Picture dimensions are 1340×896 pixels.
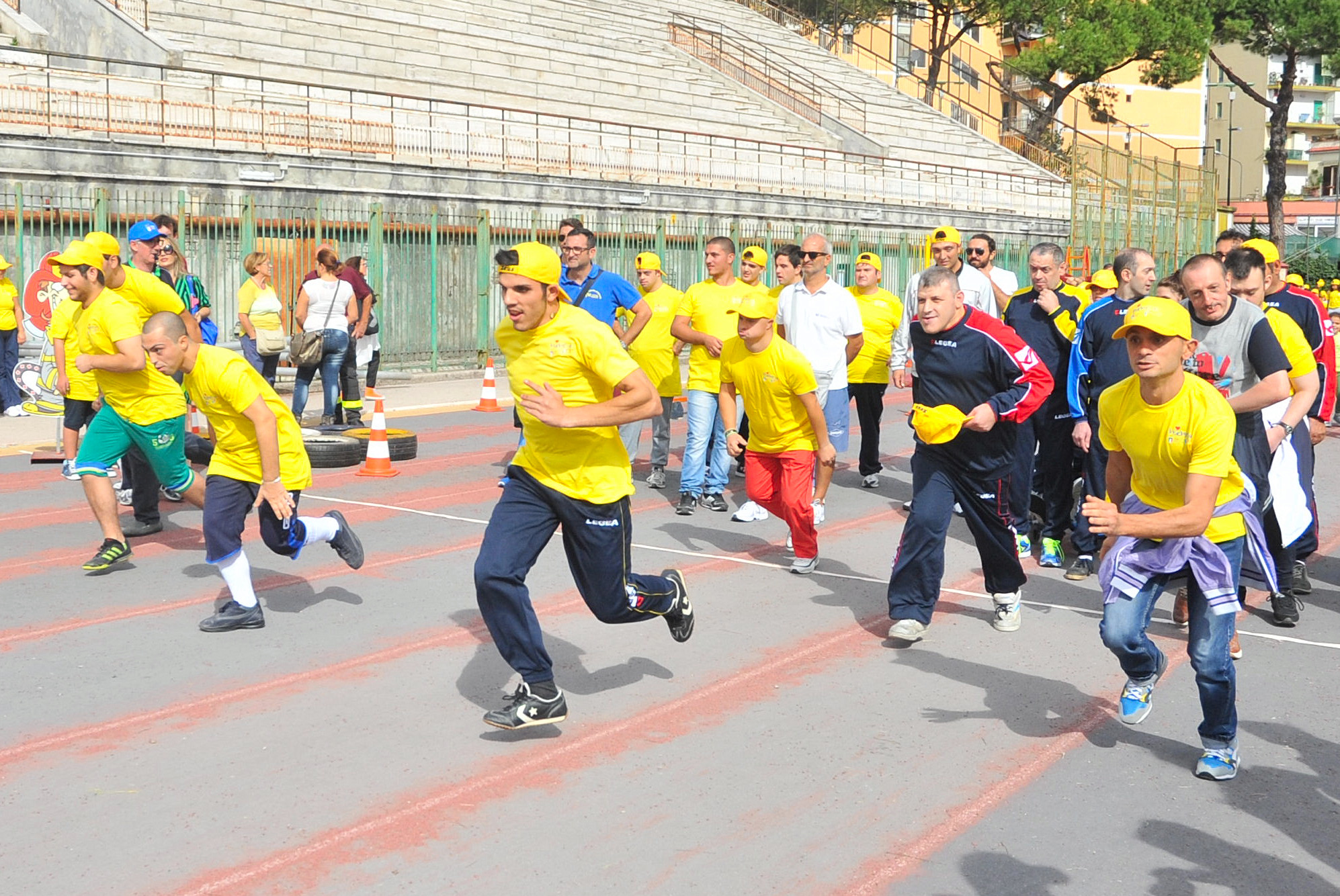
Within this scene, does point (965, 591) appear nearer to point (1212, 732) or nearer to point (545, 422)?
point (1212, 732)

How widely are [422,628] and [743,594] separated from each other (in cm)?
188

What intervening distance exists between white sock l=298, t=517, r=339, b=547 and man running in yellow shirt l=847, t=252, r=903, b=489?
5126mm

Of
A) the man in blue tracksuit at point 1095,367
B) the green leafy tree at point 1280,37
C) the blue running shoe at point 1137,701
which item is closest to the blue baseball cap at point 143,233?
the man in blue tracksuit at point 1095,367

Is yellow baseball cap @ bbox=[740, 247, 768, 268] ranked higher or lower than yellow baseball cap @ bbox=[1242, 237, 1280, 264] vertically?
higher

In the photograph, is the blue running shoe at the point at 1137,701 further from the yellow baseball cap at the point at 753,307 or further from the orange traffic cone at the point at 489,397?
the orange traffic cone at the point at 489,397

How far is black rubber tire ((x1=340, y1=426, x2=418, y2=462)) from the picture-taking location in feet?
42.8

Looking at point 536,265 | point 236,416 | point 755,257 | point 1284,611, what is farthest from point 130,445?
point 1284,611

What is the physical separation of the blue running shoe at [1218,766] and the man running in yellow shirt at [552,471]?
226 centimetres

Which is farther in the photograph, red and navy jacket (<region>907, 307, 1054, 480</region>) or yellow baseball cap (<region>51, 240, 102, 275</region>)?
yellow baseball cap (<region>51, 240, 102, 275</region>)

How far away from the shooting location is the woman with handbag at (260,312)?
15.2 m

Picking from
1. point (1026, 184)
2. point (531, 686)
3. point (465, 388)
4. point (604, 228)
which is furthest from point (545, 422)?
point (1026, 184)

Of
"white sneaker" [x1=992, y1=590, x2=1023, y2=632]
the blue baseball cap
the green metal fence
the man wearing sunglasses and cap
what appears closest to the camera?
"white sneaker" [x1=992, y1=590, x2=1023, y2=632]

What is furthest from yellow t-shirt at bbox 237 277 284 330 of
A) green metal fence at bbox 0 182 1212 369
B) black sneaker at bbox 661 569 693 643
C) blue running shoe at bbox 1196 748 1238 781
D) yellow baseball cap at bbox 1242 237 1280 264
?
blue running shoe at bbox 1196 748 1238 781

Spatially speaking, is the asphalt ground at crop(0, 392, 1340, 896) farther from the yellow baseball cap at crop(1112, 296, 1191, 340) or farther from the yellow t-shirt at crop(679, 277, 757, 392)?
the yellow t-shirt at crop(679, 277, 757, 392)
